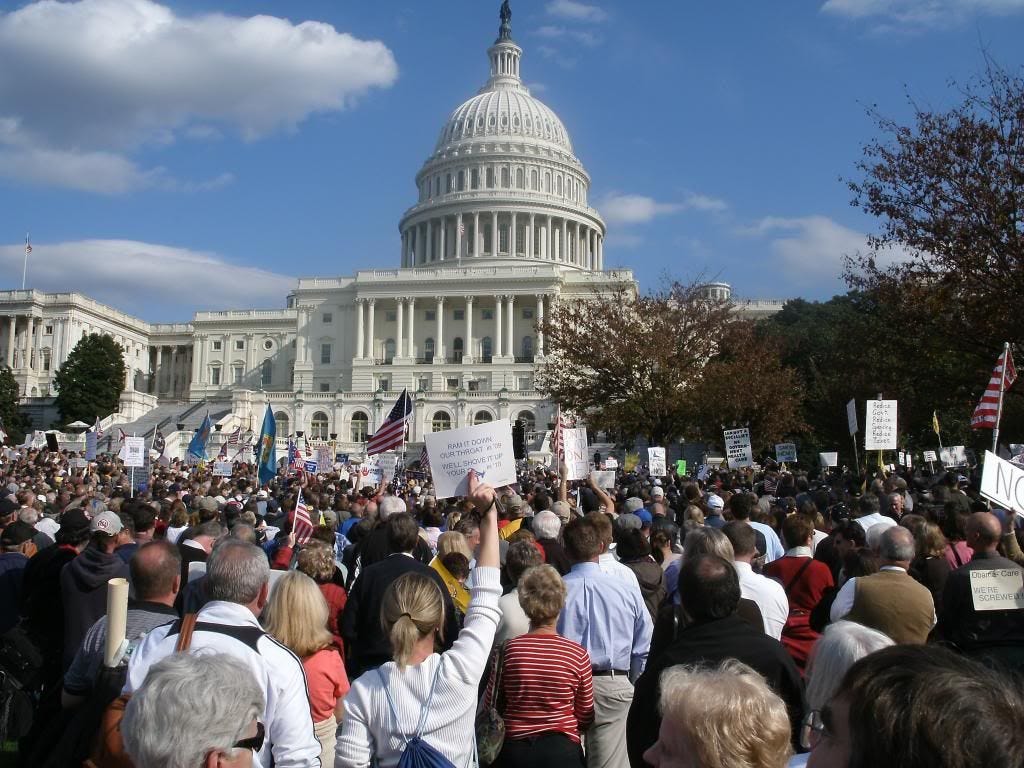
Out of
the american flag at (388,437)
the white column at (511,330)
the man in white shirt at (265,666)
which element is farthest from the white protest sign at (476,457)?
the white column at (511,330)

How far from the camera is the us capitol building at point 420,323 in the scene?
79.2m

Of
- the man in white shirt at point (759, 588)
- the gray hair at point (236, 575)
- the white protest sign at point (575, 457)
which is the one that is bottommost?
the man in white shirt at point (759, 588)

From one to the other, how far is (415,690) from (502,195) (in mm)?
101568

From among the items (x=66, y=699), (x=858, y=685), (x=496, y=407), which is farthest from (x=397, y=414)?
(x=496, y=407)

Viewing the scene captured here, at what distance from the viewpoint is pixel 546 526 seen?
8688 mm

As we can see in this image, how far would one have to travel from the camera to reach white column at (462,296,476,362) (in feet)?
293

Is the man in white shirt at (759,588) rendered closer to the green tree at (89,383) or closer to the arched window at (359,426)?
the arched window at (359,426)

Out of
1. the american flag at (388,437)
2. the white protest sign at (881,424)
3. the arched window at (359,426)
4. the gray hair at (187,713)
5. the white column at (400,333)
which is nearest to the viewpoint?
the gray hair at (187,713)

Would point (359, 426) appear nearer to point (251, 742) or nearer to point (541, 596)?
point (541, 596)

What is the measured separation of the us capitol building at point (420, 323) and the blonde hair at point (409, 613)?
66290 mm

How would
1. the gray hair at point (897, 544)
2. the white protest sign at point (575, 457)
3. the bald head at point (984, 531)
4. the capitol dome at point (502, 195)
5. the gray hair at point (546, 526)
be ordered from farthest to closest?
the capitol dome at point (502, 195), the white protest sign at point (575, 457), the gray hair at point (546, 526), the bald head at point (984, 531), the gray hair at point (897, 544)

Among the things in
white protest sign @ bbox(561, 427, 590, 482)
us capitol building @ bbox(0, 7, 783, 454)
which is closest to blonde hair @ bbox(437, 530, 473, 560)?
white protest sign @ bbox(561, 427, 590, 482)

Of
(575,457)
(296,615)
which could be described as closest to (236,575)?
(296,615)

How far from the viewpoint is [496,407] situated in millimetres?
76312
